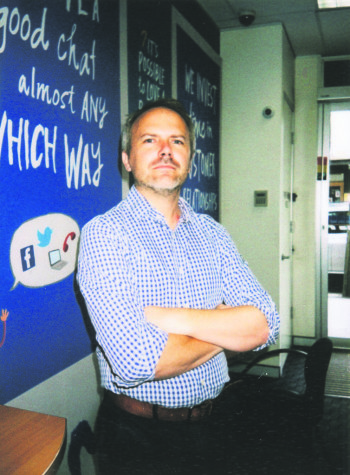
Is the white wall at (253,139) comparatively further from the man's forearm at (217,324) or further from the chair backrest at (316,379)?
the man's forearm at (217,324)

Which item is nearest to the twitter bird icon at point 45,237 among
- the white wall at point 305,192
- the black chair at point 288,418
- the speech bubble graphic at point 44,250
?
the speech bubble graphic at point 44,250

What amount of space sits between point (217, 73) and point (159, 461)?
3.08 metres

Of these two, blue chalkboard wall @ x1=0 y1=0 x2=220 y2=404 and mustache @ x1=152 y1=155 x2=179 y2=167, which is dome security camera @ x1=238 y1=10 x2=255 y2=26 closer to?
blue chalkboard wall @ x1=0 y1=0 x2=220 y2=404

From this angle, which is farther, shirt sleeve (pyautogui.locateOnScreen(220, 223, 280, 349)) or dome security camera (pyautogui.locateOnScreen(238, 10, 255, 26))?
dome security camera (pyautogui.locateOnScreen(238, 10, 255, 26))

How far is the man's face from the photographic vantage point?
139cm

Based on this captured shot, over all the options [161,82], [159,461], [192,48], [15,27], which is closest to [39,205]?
[15,27]

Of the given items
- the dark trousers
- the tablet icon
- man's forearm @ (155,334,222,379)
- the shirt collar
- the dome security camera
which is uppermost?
the dome security camera

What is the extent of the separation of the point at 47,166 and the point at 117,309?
57 centimetres

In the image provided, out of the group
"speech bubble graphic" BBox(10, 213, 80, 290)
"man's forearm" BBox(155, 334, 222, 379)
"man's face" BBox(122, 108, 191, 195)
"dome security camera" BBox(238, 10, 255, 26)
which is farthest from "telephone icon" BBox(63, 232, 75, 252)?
"dome security camera" BBox(238, 10, 255, 26)

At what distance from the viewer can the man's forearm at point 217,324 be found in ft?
3.91

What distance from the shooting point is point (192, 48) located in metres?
2.78

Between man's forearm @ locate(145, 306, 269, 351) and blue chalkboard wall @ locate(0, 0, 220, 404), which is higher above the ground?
blue chalkboard wall @ locate(0, 0, 220, 404)

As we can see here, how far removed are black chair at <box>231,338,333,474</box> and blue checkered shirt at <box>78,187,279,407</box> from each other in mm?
237

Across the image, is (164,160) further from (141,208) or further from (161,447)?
(161,447)
